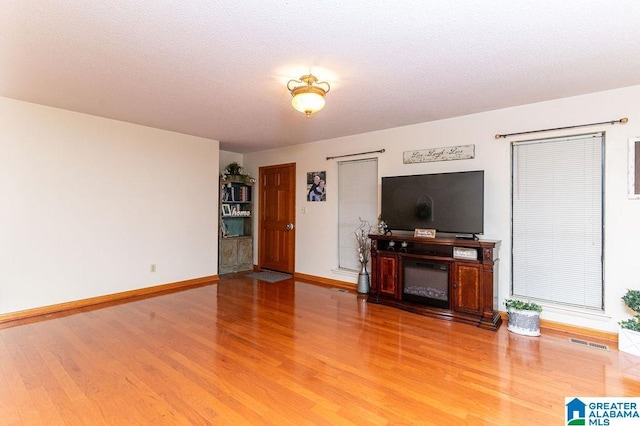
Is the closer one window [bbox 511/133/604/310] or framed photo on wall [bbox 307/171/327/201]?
window [bbox 511/133/604/310]

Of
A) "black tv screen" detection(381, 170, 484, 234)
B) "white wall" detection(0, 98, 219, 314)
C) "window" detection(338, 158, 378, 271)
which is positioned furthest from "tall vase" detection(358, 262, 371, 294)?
"white wall" detection(0, 98, 219, 314)

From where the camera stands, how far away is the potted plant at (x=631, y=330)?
2.70 metres

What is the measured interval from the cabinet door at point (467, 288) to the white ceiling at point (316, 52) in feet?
6.08

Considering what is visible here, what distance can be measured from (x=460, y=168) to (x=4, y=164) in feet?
17.4

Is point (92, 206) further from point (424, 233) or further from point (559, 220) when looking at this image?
point (559, 220)

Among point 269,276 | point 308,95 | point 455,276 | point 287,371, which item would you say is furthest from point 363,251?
point 308,95

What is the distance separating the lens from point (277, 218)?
612 cm

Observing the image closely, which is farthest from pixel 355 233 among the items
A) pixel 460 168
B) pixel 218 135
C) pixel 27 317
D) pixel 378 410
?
pixel 27 317

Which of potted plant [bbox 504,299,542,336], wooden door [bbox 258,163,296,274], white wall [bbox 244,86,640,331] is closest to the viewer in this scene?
white wall [bbox 244,86,640,331]

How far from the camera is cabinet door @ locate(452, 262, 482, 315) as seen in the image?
3.38 m

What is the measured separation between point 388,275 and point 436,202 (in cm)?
112

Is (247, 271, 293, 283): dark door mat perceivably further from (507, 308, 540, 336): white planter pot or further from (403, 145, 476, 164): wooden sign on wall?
(507, 308, 540, 336): white planter pot

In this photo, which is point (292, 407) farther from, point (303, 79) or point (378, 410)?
point (303, 79)

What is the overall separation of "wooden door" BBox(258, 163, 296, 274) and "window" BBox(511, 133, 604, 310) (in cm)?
358
